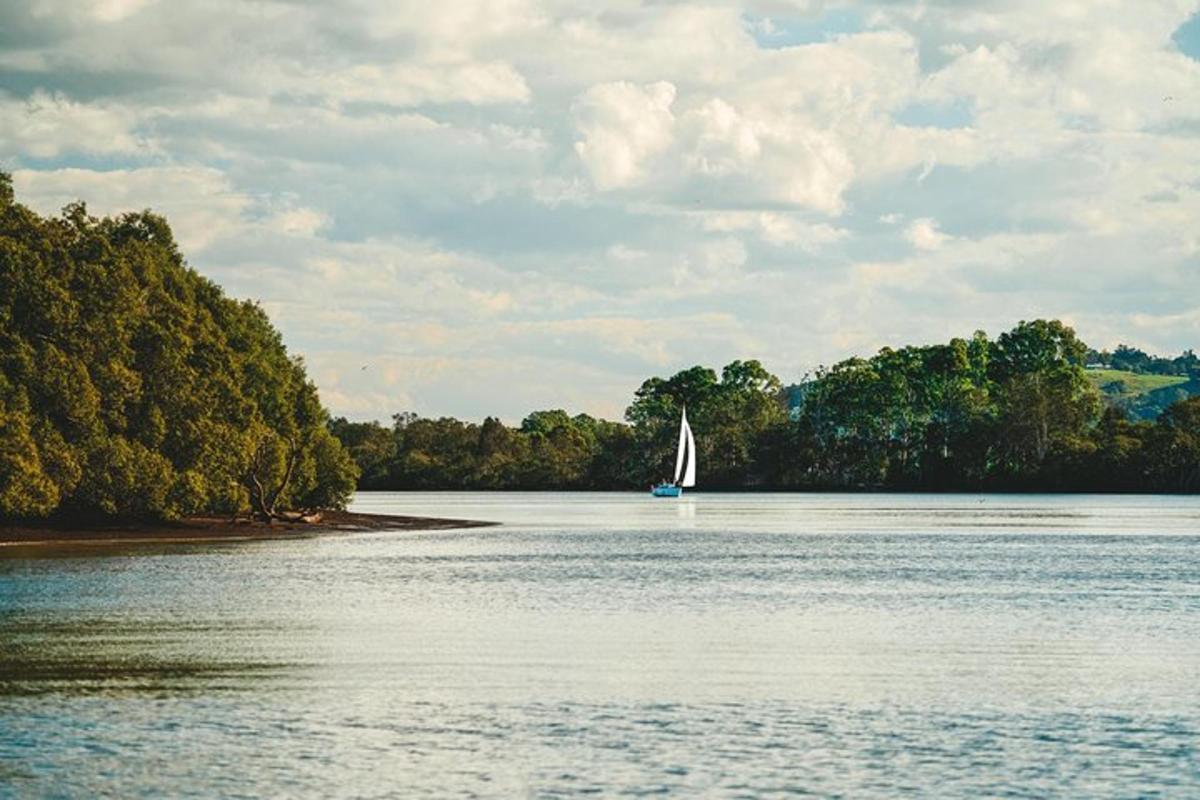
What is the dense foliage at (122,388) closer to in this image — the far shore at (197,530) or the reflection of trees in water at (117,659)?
the far shore at (197,530)

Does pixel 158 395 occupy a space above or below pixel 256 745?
above

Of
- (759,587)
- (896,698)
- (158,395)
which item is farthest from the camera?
(158,395)

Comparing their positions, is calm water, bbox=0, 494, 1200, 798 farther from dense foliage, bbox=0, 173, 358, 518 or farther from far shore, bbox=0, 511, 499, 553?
far shore, bbox=0, 511, 499, 553

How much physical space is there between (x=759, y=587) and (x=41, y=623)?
27.3 m

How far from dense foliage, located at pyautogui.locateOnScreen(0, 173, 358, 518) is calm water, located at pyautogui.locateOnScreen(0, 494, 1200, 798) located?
1137 cm

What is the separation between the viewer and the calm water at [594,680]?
27609 millimetres

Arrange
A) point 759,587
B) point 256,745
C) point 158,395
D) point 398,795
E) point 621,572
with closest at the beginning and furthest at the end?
point 398,795 → point 256,745 → point 759,587 → point 621,572 → point 158,395

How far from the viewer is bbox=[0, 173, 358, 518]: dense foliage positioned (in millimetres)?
90000

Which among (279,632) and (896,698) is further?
(279,632)

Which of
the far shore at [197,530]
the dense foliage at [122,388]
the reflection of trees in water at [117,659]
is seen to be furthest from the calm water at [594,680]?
the far shore at [197,530]

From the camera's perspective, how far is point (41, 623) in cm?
5053

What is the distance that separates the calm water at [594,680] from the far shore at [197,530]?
14.8 metres

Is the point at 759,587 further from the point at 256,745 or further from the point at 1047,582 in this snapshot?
the point at 256,745

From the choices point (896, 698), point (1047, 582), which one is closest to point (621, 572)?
point (1047, 582)
